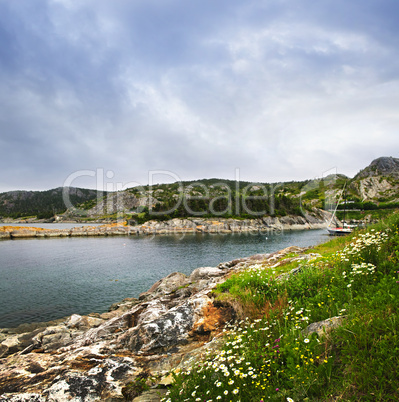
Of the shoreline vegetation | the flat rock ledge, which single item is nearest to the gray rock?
the shoreline vegetation

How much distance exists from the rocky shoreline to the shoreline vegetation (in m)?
104

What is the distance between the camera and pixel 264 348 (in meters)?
4.79

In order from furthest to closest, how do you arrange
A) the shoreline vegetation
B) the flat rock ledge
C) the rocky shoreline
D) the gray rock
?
1. the rocky shoreline
2. the flat rock ledge
3. the gray rock
4. the shoreline vegetation

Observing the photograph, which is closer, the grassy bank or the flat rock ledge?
A: the grassy bank

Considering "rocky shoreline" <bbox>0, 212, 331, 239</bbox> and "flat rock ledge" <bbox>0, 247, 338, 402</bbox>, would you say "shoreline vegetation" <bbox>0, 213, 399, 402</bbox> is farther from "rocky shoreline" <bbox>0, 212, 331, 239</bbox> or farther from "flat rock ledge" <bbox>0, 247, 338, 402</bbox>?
"rocky shoreline" <bbox>0, 212, 331, 239</bbox>

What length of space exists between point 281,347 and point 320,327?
3.21 ft

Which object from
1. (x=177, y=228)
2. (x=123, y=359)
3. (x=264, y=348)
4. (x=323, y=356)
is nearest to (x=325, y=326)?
(x=323, y=356)

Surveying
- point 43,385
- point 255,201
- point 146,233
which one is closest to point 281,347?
point 43,385

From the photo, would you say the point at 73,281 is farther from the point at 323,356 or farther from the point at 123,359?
the point at 323,356

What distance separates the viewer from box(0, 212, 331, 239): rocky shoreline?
106 metres

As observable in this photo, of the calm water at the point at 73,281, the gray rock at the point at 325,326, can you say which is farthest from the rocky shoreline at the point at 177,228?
the gray rock at the point at 325,326

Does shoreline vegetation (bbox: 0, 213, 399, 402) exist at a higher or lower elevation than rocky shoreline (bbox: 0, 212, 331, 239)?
higher

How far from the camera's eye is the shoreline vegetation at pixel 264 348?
3711 mm

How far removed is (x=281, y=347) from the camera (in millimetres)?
4668
